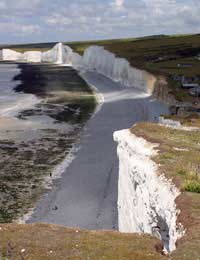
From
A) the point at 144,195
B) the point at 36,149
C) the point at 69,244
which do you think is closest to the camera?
the point at 69,244

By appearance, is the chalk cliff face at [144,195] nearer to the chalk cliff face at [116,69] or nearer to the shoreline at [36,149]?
the shoreline at [36,149]

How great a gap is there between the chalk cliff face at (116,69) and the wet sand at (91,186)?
27123 millimetres

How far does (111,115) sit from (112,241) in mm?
53262

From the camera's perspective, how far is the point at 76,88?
104m

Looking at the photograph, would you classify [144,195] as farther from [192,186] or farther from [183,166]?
[192,186]

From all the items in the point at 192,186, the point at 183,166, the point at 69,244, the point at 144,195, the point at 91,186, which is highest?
the point at 183,166

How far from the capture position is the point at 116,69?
123500mm

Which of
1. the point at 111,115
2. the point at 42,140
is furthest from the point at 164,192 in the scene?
the point at 111,115

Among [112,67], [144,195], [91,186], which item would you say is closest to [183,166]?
[144,195]

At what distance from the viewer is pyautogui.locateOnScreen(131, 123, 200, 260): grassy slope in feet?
48.0

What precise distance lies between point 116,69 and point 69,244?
110m

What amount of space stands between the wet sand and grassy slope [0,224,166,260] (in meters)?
11.2

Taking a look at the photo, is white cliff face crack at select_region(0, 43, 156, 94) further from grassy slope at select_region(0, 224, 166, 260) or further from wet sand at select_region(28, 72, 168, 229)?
grassy slope at select_region(0, 224, 166, 260)

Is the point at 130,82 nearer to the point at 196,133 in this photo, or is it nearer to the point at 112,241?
the point at 196,133
